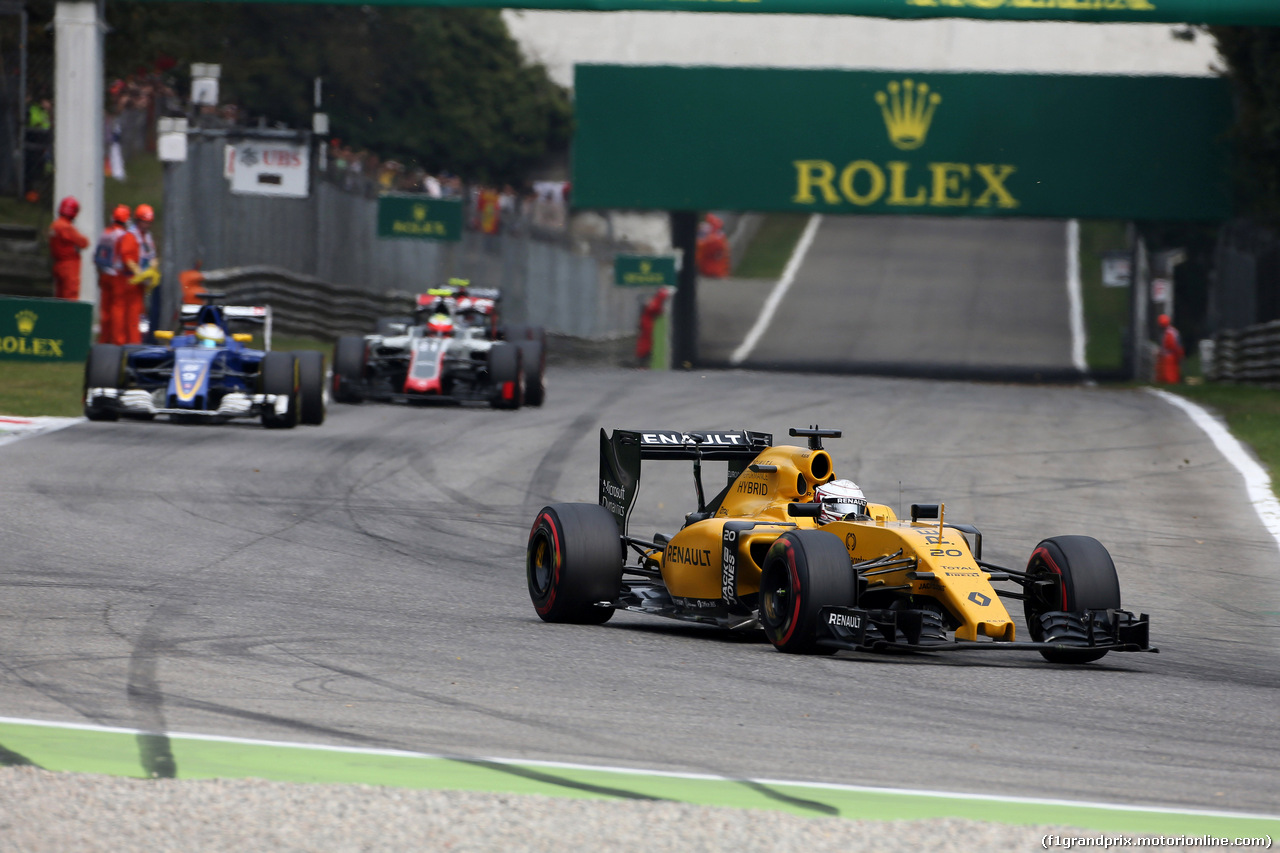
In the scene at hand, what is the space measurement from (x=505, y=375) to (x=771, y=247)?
1756 inches

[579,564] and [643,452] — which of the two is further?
[643,452]

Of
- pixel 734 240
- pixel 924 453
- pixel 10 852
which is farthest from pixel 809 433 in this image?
pixel 734 240

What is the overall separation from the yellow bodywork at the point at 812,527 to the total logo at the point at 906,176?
2761cm

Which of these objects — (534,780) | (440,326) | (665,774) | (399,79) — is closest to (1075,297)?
(399,79)

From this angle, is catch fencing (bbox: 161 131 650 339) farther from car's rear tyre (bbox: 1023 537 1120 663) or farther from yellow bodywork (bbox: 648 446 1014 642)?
car's rear tyre (bbox: 1023 537 1120 663)

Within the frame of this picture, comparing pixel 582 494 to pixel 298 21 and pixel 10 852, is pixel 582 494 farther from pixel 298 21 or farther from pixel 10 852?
pixel 298 21

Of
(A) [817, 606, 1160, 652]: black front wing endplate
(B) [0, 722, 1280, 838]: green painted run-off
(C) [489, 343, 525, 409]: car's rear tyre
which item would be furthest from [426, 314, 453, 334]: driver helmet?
(B) [0, 722, 1280, 838]: green painted run-off

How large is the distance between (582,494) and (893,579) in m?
6.88

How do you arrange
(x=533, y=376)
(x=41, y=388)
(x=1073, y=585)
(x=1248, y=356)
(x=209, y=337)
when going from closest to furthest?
(x=1073, y=585)
(x=209, y=337)
(x=41, y=388)
(x=533, y=376)
(x=1248, y=356)

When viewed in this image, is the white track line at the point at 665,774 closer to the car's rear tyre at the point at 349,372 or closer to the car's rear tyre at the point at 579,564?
the car's rear tyre at the point at 579,564

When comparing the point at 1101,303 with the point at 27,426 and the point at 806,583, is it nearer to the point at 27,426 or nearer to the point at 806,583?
the point at 27,426

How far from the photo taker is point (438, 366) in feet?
69.9

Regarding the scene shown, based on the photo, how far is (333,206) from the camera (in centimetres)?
3572

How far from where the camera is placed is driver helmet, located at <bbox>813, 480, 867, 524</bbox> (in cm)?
925
